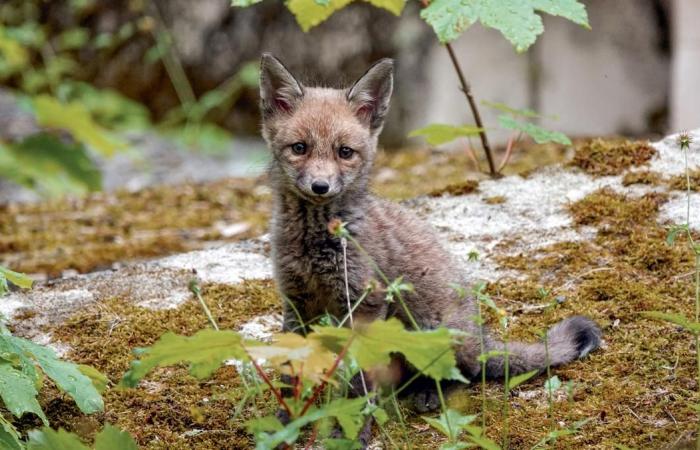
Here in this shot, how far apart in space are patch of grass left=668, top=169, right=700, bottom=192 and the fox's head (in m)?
1.53

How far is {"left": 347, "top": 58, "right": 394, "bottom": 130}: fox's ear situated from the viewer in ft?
11.8

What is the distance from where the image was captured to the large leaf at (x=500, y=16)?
3111 millimetres

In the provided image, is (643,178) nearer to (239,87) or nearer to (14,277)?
(14,277)

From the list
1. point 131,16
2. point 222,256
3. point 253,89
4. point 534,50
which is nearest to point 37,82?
point 131,16

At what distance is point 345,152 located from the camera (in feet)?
11.5

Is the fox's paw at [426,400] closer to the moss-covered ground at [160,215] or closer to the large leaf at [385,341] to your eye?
the large leaf at [385,341]

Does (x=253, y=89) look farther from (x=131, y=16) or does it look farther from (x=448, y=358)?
(x=448, y=358)

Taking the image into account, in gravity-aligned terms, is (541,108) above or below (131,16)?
below

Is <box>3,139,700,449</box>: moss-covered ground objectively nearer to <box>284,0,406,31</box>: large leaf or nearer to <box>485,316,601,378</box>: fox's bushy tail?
<box>485,316,601,378</box>: fox's bushy tail

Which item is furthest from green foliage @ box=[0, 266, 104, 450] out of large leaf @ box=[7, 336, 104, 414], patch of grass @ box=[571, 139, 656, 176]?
patch of grass @ box=[571, 139, 656, 176]

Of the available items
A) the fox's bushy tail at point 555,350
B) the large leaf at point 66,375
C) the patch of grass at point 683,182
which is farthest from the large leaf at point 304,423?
the patch of grass at point 683,182

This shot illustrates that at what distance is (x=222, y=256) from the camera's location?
4398 mm

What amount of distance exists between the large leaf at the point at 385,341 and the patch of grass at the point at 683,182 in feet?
8.17

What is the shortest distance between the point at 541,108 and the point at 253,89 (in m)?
2.70
